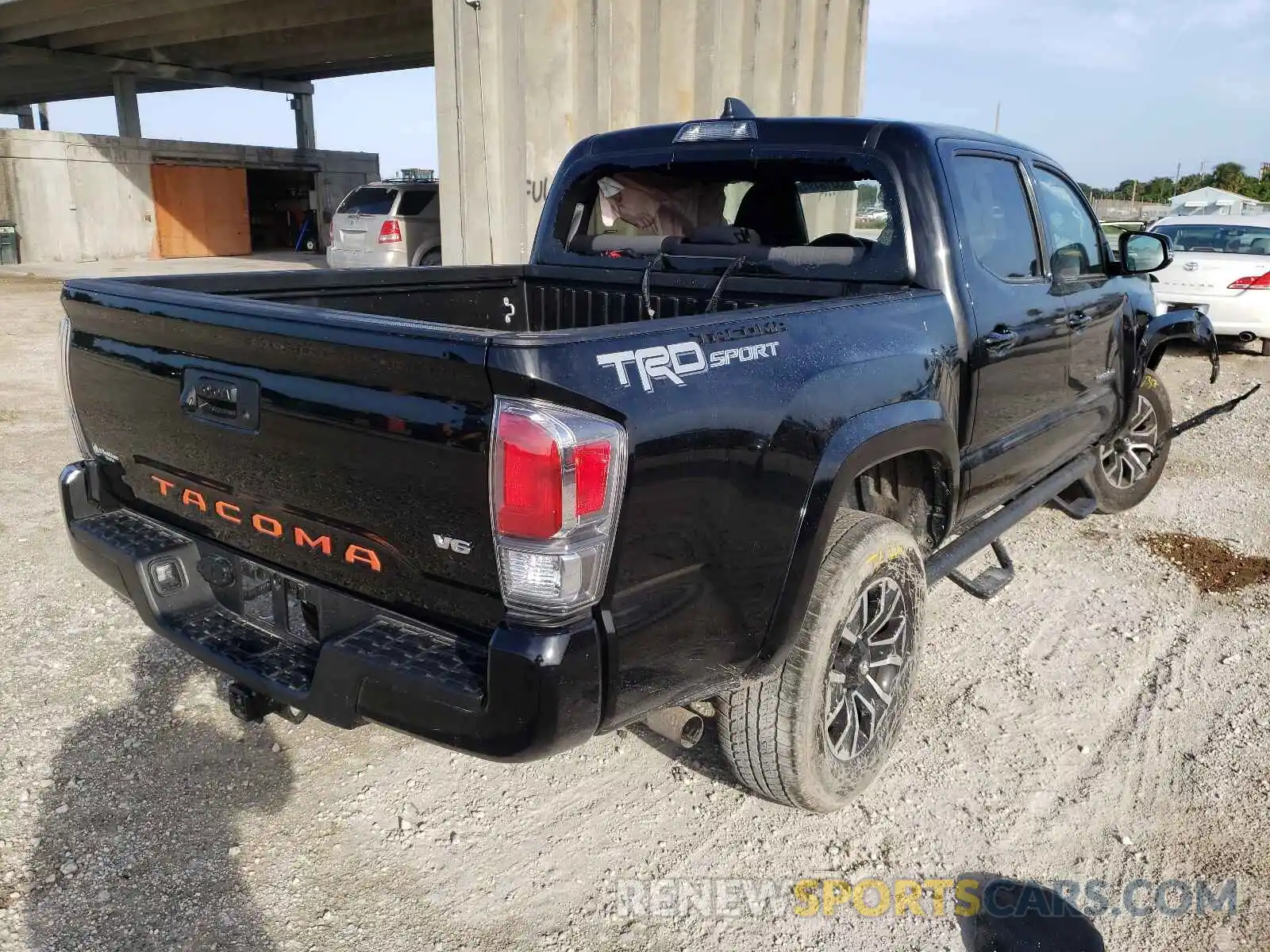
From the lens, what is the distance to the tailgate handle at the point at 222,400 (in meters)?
2.35

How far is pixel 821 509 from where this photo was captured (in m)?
2.46

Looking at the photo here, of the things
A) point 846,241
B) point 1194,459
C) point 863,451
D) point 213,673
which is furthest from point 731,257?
point 1194,459

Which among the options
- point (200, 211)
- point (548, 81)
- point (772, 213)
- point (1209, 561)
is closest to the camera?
point (772, 213)

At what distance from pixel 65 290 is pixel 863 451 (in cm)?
242

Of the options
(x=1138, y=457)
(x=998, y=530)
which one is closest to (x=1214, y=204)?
(x=1138, y=457)

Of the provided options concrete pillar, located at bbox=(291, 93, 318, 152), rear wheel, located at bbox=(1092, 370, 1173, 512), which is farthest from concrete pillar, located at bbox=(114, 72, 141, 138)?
rear wheel, located at bbox=(1092, 370, 1173, 512)

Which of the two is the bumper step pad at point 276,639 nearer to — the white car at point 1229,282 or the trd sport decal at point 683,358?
the trd sport decal at point 683,358

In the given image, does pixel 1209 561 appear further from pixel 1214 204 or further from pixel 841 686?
pixel 1214 204

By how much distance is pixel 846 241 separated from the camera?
3.65 m

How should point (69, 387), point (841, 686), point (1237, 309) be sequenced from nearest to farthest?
point (841, 686) → point (69, 387) → point (1237, 309)

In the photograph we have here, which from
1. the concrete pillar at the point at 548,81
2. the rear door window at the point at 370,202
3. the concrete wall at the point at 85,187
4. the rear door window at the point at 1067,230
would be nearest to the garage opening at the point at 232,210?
the concrete wall at the point at 85,187

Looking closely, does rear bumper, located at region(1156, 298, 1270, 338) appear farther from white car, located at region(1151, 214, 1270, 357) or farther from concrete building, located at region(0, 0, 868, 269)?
concrete building, located at region(0, 0, 868, 269)

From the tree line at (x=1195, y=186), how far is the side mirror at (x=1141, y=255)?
4589 centimetres

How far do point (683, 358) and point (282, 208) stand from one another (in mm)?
30064
